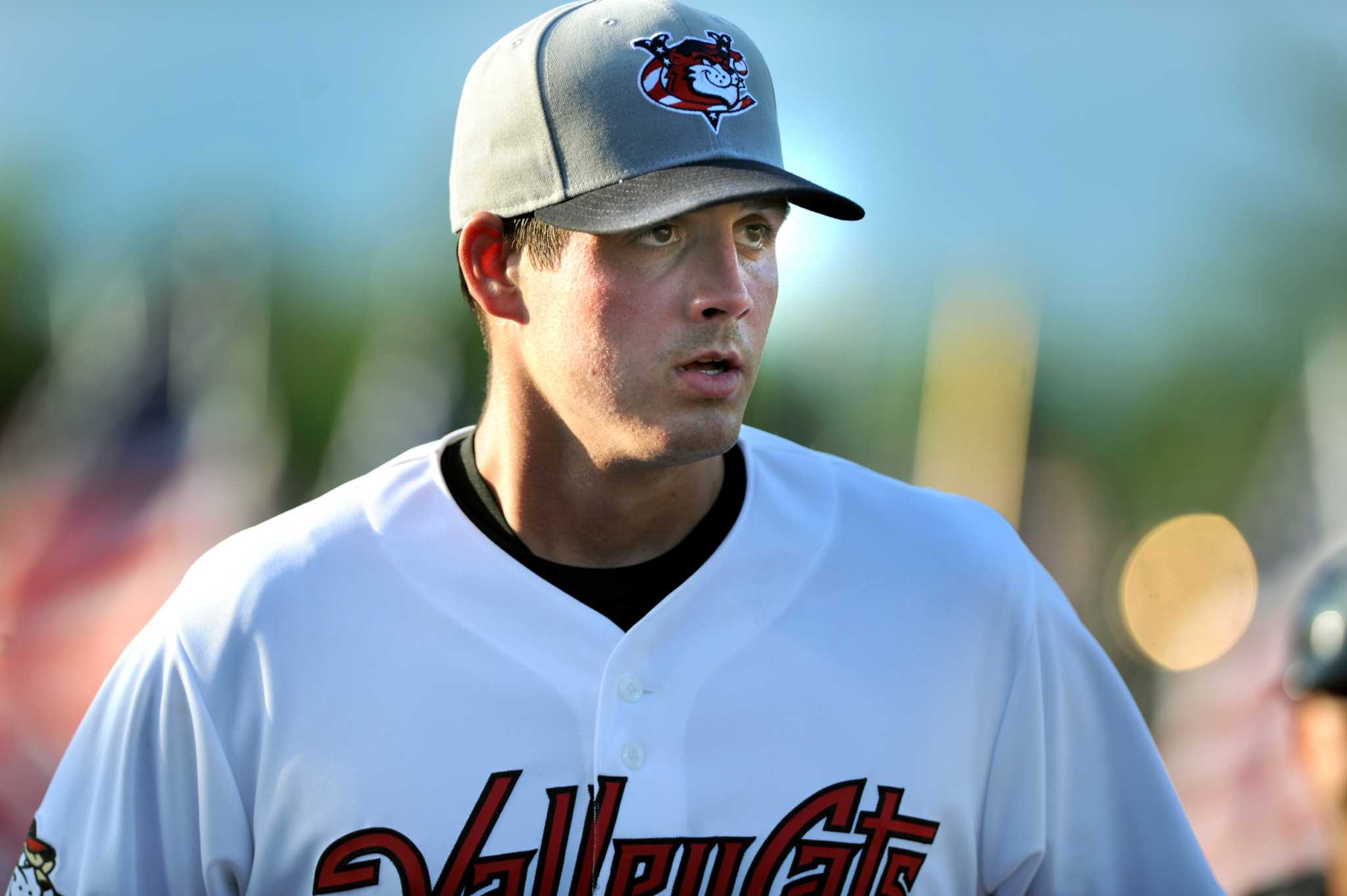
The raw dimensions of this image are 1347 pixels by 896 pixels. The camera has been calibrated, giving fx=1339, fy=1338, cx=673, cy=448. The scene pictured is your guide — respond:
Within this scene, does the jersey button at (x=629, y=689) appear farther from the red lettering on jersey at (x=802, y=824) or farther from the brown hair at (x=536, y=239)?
the brown hair at (x=536, y=239)

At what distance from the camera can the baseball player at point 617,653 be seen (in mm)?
1656

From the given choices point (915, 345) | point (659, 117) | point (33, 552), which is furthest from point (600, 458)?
point (915, 345)

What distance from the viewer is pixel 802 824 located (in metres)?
1.68

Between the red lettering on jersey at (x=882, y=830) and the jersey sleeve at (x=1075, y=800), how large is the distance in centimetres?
12

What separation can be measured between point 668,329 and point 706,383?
0.08m

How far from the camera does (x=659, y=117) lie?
1.70m

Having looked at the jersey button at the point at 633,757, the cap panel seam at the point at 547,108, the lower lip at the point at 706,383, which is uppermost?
the cap panel seam at the point at 547,108

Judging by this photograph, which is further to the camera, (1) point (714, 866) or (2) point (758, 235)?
(2) point (758, 235)

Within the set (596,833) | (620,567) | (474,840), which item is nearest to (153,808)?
(474,840)

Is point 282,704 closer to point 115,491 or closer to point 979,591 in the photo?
point 979,591

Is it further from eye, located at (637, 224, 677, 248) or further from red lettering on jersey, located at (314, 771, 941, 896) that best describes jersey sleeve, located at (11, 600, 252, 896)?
eye, located at (637, 224, 677, 248)

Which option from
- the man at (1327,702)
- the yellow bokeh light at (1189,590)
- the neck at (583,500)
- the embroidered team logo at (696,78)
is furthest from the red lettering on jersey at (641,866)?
the yellow bokeh light at (1189,590)

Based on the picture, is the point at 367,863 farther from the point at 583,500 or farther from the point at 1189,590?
the point at 1189,590

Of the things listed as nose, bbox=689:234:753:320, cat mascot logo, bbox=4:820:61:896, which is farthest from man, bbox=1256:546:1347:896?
cat mascot logo, bbox=4:820:61:896
